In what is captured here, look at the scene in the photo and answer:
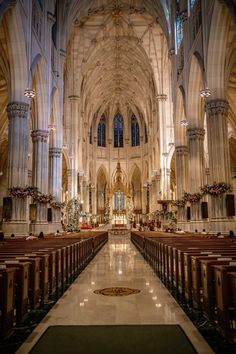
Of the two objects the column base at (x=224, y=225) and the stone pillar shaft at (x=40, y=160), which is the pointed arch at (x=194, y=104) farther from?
the stone pillar shaft at (x=40, y=160)

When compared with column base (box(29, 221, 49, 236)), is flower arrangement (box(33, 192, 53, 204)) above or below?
above

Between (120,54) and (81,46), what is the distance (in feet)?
20.9

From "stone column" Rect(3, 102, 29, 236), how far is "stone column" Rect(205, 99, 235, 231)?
841cm

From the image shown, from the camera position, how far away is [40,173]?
65.5ft

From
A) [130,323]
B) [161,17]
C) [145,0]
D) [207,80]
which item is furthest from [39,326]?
[145,0]

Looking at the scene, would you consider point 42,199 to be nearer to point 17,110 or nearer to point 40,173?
point 40,173

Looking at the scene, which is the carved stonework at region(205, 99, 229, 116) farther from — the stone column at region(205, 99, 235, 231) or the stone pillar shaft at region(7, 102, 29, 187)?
the stone pillar shaft at region(7, 102, 29, 187)

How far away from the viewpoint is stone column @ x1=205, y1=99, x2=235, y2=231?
1465cm

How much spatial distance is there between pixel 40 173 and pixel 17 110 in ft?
16.3

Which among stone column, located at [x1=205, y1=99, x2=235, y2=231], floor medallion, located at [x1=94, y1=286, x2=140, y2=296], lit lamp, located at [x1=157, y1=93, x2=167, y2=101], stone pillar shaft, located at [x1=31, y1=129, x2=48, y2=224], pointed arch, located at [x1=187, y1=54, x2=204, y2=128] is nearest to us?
floor medallion, located at [x1=94, y1=286, x2=140, y2=296]

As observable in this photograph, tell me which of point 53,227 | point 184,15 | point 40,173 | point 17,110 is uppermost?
point 184,15

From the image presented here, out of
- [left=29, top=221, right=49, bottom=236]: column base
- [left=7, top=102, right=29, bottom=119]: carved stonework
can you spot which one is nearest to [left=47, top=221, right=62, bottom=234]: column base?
[left=29, top=221, right=49, bottom=236]: column base

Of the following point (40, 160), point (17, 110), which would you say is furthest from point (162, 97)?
point (17, 110)

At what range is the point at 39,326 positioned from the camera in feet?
14.1
